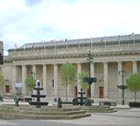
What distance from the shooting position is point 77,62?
97.9m

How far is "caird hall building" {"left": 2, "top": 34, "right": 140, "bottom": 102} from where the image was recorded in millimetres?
91062

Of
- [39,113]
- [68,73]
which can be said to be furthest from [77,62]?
[39,113]

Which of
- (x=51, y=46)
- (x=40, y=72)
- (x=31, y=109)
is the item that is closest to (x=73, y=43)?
(x=51, y=46)

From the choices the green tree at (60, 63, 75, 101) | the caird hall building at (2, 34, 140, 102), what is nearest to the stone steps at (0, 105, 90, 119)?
the caird hall building at (2, 34, 140, 102)

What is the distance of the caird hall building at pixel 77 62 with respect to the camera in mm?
91062

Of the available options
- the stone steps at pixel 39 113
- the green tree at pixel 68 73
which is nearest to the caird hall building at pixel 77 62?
the green tree at pixel 68 73

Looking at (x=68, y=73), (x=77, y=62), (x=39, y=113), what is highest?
(x=77, y=62)

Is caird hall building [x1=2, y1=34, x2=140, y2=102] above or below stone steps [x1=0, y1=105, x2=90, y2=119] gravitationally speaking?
above

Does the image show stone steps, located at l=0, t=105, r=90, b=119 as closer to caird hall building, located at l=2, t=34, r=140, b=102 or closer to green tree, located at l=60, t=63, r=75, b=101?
caird hall building, located at l=2, t=34, r=140, b=102

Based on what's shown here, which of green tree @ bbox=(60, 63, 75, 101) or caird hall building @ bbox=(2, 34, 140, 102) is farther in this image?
caird hall building @ bbox=(2, 34, 140, 102)

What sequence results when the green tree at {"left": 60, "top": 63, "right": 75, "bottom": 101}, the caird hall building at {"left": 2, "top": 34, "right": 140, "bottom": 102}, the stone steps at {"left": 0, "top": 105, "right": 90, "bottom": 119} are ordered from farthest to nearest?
1. the caird hall building at {"left": 2, "top": 34, "right": 140, "bottom": 102}
2. the green tree at {"left": 60, "top": 63, "right": 75, "bottom": 101}
3. the stone steps at {"left": 0, "top": 105, "right": 90, "bottom": 119}

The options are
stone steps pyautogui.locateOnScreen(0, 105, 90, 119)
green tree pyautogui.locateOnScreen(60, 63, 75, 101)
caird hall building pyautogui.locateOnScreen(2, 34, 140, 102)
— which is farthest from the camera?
caird hall building pyautogui.locateOnScreen(2, 34, 140, 102)

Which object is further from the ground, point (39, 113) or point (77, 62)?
point (77, 62)

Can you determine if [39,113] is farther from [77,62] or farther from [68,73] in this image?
[77,62]
